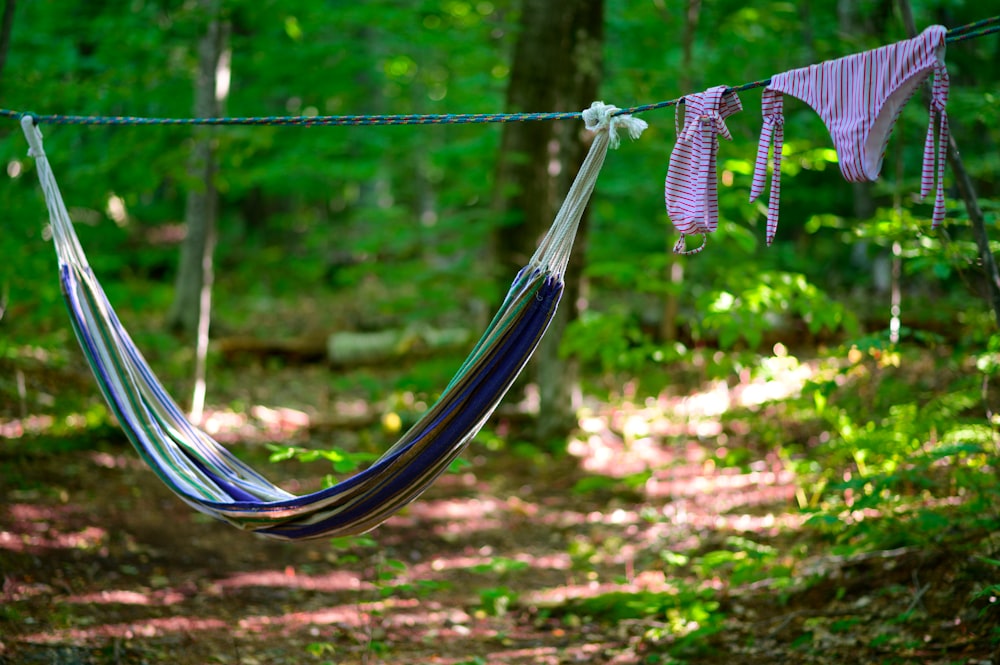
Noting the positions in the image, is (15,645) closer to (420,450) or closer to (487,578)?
(420,450)

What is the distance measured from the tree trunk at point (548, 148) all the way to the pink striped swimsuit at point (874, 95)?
→ 2.98 m

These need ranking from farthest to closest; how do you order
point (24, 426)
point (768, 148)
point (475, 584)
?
point (24, 426) → point (475, 584) → point (768, 148)

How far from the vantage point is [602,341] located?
3855 mm

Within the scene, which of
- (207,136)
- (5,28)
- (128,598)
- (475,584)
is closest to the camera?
(128,598)

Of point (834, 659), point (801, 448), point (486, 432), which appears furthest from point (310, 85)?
point (834, 659)

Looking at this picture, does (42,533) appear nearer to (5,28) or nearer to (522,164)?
(5,28)

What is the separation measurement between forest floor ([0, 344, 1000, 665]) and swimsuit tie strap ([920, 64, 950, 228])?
1289mm

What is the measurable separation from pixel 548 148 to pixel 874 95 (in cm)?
324

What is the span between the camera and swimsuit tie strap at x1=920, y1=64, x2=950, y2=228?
154 cm

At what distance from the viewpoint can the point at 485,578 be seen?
11.4 feet

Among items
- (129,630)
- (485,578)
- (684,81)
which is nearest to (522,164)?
(684,81)

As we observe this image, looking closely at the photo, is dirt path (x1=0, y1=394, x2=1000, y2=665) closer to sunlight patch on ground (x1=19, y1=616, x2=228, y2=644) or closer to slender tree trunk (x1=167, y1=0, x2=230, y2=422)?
sunlight patch on ground (x1=19, y1=616, x2=228, y2=644)

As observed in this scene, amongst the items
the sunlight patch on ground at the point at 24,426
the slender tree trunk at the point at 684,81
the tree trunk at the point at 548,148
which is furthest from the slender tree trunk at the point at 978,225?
the sunlight patch on ground at the point at 24,426

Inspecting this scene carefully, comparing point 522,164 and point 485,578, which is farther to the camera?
point 522,164
